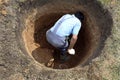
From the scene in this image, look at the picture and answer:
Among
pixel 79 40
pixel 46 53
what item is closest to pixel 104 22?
pixel 79 40

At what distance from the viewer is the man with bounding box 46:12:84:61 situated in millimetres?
7207

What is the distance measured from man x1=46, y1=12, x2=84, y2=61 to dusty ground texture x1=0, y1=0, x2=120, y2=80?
2.04 feet

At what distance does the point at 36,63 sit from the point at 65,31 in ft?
2.82

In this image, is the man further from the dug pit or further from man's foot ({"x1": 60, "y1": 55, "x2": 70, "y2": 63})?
the dug pit

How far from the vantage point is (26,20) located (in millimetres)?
7809

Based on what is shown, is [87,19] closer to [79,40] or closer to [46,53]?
[79,40]

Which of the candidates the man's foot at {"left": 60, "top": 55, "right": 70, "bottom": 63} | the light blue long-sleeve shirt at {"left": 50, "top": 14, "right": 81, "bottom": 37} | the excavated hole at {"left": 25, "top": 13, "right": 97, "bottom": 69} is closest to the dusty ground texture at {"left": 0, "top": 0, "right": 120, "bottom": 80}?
the excavated hole at {"left": 25, "top": 13, "right": 97, "bottom": 69}

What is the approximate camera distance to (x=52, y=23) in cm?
833

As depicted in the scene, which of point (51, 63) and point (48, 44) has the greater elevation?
point (48, 44)

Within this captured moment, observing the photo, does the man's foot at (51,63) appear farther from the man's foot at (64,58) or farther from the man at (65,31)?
the man at (65,31)

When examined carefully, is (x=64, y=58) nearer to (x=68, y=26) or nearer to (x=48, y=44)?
(x=48, y=44)

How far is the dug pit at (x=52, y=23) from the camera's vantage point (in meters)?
7.64

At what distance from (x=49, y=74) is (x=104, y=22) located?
Result: 1711 millimetres

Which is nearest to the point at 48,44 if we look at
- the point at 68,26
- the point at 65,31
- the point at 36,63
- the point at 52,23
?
the point at 52,23
